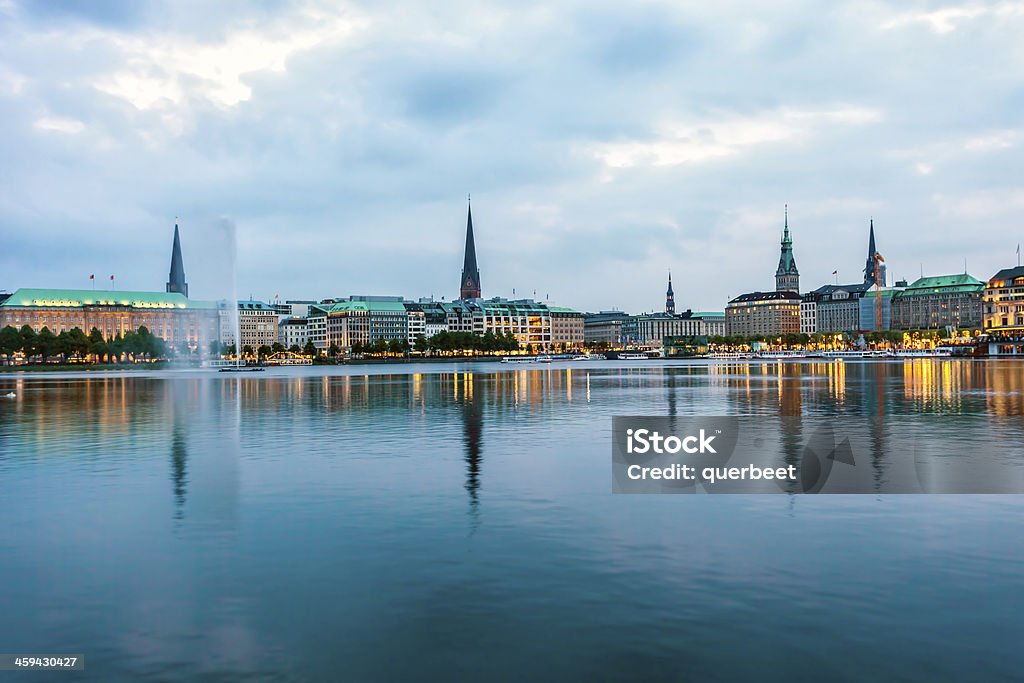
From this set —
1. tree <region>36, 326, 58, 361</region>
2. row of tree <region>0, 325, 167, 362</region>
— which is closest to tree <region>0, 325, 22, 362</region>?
row of tree <region>0, 325, 167, 362</region>

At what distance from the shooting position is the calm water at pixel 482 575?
1095cm

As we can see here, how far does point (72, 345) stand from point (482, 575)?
17748cm

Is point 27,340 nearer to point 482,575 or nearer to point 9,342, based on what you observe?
point 9,342

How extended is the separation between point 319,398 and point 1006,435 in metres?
46.2

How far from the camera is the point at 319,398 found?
65.5 m

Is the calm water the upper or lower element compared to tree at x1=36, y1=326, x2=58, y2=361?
lower

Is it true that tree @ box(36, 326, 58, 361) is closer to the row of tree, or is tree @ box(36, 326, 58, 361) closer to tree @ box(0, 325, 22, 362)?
the row of tree

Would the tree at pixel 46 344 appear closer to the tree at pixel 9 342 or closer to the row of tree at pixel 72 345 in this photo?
the row of tree at pixel 72 345

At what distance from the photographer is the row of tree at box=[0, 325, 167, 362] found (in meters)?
166

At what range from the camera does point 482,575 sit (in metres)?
14.5

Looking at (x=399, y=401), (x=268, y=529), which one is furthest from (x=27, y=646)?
(x=399, y=401)

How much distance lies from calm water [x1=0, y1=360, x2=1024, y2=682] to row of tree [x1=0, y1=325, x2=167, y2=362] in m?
156

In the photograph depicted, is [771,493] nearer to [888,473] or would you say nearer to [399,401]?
[888,473]

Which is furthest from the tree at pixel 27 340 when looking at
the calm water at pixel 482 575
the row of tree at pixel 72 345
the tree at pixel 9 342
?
the calm water at pixel 482 575
